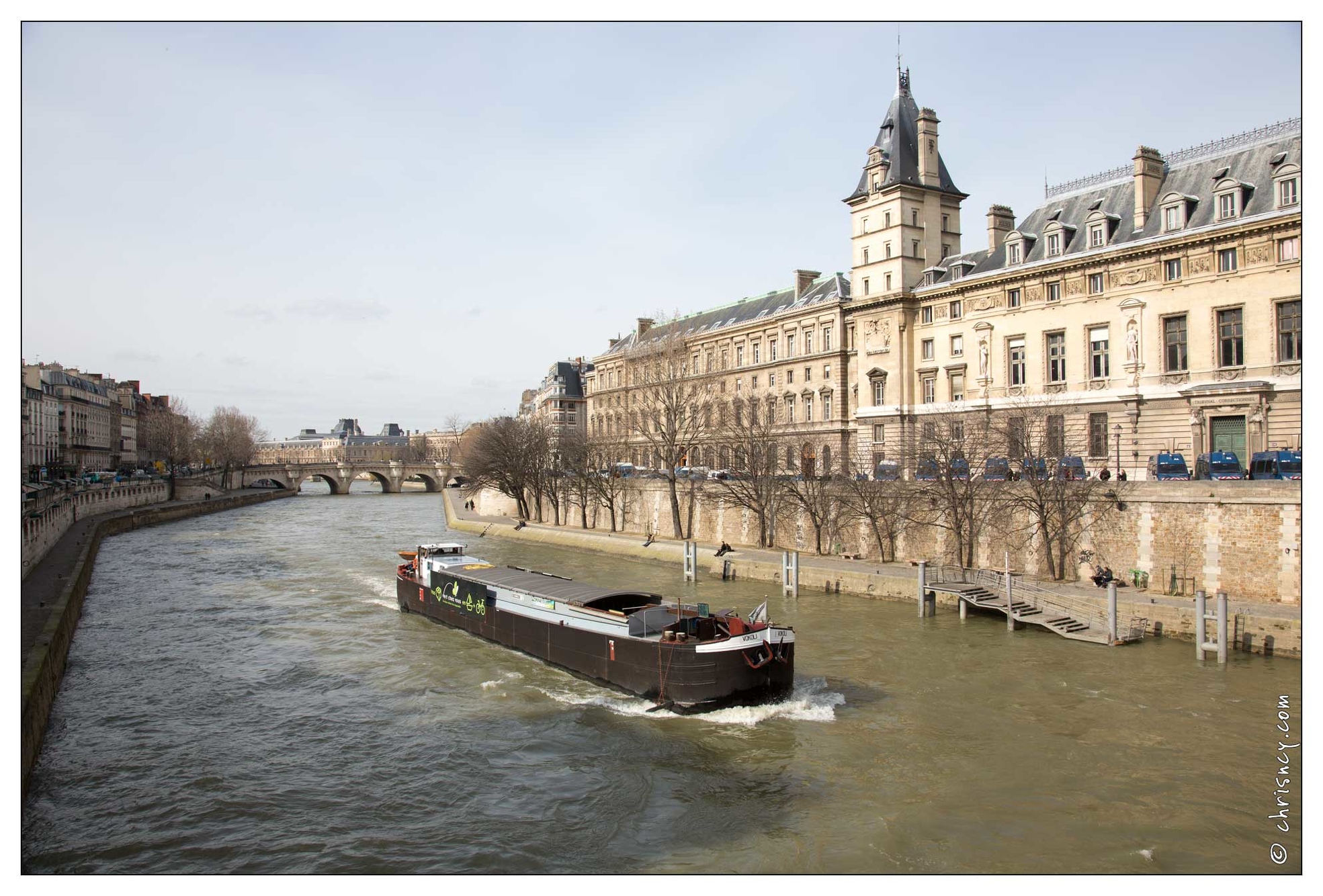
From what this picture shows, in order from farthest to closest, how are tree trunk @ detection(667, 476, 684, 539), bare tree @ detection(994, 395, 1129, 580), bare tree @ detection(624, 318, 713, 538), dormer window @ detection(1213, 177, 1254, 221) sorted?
bare tree @ detection(624, 318, 713, 538), tree trunk @ detection(667, 476, 684, 539), dormer window @ detection(1213, 177, 1254, 221), bare tree @ detection(994, 395, 1129, 580)

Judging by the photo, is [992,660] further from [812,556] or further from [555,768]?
[812,556]

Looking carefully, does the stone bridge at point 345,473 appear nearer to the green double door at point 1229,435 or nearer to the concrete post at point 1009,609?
the green double door at point 1229,435

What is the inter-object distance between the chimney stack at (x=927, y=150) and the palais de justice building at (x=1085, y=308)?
91 millimetres

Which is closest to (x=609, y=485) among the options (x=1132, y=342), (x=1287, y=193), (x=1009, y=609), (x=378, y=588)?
(x=378, y=588)

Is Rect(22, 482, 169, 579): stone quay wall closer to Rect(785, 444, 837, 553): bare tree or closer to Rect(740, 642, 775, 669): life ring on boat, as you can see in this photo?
Rect(740, 642, 775, 669): life ring on boat

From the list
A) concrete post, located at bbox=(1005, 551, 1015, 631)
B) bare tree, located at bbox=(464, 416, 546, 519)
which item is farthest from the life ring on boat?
bare tree, located at bbox=(464, 416, 546, 519)

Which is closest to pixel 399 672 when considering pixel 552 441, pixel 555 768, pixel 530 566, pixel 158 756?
pixel 158 756

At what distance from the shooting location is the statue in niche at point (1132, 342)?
3544 centimetres

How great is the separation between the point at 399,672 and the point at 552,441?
164 feet

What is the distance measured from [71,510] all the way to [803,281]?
165 ft

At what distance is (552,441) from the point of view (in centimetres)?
7188

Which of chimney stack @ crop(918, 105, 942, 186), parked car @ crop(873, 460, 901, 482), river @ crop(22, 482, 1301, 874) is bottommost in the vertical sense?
river @ crop(22, 482, 1301, 874)

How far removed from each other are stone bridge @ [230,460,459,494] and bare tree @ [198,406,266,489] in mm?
3258

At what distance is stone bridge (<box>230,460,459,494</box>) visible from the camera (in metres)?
121
